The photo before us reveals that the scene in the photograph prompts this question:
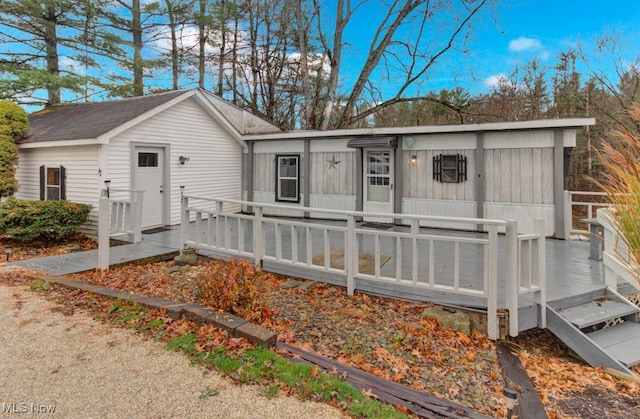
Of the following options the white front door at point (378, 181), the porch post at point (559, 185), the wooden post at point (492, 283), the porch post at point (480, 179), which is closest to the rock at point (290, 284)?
the wooden post at point (492, 283)

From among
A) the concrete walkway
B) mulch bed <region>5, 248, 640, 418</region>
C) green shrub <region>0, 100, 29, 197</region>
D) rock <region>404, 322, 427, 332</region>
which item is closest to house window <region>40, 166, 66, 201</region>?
green shrub <region>0, 100, 29, 197</region>

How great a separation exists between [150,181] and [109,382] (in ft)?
23.9

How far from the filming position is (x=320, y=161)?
10.5 metres

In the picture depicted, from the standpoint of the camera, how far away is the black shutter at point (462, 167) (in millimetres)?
8477

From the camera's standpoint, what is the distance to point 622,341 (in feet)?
13.2

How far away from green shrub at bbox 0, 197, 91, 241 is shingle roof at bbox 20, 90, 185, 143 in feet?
5.14

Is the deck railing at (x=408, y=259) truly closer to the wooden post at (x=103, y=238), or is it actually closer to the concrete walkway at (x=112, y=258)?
the concrete walkway at (x=112, y=258)

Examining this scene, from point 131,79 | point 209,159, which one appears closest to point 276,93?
point 131,79

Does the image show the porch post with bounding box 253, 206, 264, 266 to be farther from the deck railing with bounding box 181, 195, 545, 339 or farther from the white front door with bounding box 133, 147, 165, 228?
the white front door with bounding box 133, 147, 165, 228

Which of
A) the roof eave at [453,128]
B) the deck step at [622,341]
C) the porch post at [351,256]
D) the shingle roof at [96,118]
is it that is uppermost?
the shingle roof at [96,118]

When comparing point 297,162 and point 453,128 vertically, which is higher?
point 453,128

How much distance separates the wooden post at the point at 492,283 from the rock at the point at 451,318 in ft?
0.73

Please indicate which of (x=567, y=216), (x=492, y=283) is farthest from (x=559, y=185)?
(x=492, y=283)

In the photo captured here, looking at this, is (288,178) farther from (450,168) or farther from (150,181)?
(450,168)
